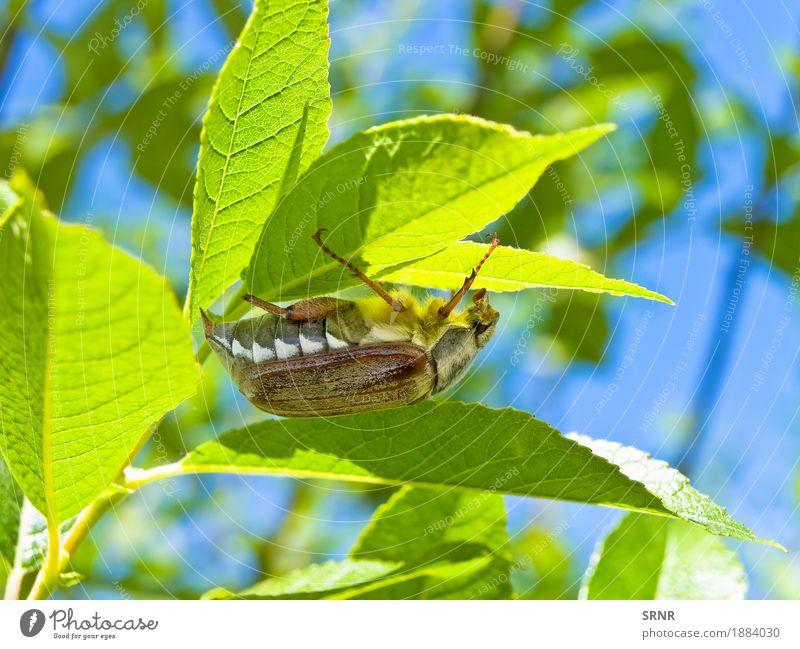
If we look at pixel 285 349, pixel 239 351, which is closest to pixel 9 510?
pixel 239 351

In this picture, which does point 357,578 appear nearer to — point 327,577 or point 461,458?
point 327,577

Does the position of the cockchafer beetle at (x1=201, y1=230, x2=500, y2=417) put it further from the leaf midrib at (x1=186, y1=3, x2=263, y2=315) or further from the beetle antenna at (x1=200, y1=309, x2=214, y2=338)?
the leaf midrib at (x1=186, y1=3, x2=263, y2=315)

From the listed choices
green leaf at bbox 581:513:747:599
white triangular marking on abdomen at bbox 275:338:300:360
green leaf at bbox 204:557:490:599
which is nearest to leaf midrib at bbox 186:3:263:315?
white triangular marking on abdomen at bbox 275:338:300:360

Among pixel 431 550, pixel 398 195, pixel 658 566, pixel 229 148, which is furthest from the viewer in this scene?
pixel 658 566

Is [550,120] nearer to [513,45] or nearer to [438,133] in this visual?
[513,45]

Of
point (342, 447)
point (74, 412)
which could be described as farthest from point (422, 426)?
point (74, 412)

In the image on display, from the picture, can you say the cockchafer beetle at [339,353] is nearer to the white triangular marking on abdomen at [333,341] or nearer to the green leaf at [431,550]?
the white triangular marking on abdomen at [333,341]
